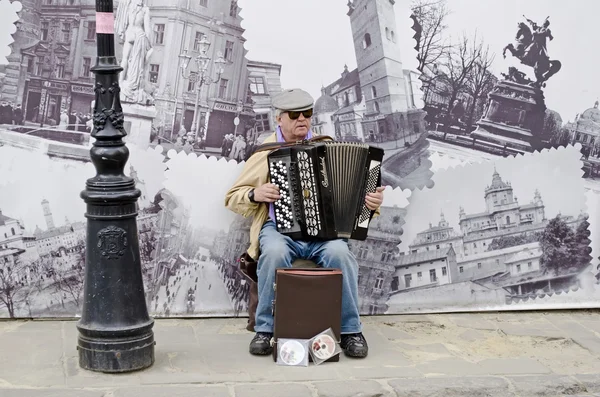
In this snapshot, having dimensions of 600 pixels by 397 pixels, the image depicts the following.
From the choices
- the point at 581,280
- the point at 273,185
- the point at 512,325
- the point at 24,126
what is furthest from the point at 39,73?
the point at 581,280

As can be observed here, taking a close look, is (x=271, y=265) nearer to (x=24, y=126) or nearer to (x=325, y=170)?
(x=325, y=170)

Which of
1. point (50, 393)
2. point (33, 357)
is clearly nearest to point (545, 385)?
point (50, 393)

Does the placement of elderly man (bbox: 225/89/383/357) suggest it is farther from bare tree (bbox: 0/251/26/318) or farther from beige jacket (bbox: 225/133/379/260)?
bare tree (bbox: 0/251/26/318)

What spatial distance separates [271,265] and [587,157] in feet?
8.37

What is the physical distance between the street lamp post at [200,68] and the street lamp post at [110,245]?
1.31 m

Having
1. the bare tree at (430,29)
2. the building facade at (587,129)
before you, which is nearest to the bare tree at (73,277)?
the bare tree at (430,29)

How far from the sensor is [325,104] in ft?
22.0

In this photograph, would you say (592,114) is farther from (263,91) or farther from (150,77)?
(150,77)

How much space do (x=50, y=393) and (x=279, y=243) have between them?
151 cm

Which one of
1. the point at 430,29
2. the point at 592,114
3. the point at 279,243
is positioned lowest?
the point at 279,243

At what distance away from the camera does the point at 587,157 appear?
7.12 meters

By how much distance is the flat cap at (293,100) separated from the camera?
604 centimetres

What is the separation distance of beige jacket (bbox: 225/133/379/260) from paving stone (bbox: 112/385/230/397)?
1.13 m

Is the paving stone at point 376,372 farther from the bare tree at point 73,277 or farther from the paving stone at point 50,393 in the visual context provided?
the bare tree at point 73,277
